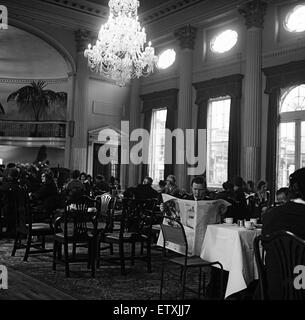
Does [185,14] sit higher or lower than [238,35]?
higher

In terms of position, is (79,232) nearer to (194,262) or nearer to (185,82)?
(194,262)

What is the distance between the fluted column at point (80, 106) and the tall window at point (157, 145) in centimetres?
229

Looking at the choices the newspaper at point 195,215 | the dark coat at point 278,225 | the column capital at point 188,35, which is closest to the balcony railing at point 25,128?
the column capital at point 188,35

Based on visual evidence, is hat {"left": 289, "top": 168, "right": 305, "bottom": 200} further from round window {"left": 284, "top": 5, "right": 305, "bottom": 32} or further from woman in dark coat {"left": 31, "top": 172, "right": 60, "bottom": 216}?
round window {"left": 284, "top": 5, "right": 305, "bottom": 32}

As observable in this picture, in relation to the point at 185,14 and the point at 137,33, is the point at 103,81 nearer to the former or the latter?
the point at 185,14

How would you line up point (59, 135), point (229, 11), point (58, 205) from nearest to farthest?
point (58, 205) → point (229, 11) → point (59, 135)

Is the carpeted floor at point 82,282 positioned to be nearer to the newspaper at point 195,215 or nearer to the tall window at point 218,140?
the newspaper at point 195,215

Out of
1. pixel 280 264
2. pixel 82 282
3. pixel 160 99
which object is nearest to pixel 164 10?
pixel 160 99

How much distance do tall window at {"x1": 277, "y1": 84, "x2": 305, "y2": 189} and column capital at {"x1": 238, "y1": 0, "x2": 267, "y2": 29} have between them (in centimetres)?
196

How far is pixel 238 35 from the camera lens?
1212 centimetres

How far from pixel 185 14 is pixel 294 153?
5637 mm

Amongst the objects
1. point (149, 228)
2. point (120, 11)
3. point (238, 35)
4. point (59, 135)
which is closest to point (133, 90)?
point (59, 135)

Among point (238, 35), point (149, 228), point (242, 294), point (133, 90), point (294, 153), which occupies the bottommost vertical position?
point (242, 294)

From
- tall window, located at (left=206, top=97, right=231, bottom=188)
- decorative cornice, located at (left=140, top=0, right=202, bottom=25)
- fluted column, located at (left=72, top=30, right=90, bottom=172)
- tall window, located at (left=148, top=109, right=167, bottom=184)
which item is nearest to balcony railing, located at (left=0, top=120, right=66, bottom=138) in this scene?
fluted column, located at (left=72, top=30, right=90, bottom=172)
